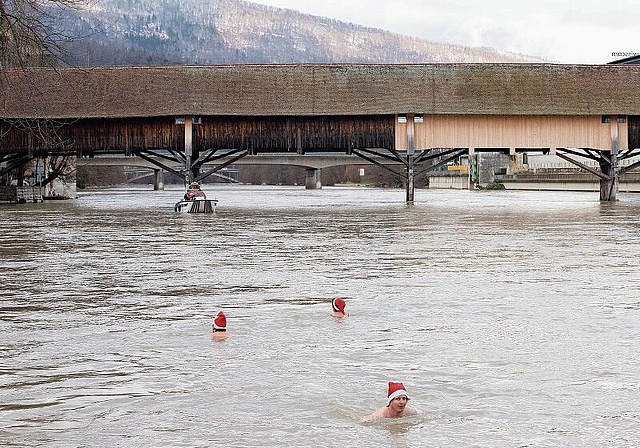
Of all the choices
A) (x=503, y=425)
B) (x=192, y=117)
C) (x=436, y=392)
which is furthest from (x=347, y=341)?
(x=192, y=117)

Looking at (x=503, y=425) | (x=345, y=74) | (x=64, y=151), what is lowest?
(x=503, y=425)

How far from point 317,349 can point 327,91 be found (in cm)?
3237

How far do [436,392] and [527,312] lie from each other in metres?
3.25

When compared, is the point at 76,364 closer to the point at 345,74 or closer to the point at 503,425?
the point at 503,425

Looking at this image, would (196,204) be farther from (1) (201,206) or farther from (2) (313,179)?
(2) (313,179)

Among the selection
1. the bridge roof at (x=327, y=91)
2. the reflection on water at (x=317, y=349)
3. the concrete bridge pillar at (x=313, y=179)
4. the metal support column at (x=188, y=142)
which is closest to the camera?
the reflection on water at (x=317, y=349)

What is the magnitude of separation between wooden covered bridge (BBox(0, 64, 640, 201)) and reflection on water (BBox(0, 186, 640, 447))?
23.9 metres

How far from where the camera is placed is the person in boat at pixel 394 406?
5309 millimetres

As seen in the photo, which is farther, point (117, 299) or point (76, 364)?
point (117, 299)

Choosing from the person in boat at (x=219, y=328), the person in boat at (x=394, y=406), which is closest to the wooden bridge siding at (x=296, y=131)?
the person in boat at (x=219, y=328)

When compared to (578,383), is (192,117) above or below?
above

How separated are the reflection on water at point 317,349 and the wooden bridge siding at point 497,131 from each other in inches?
944

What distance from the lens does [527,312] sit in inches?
353

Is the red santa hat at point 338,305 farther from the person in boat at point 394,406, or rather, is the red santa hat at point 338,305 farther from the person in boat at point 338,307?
the person in boat at point 394,406
